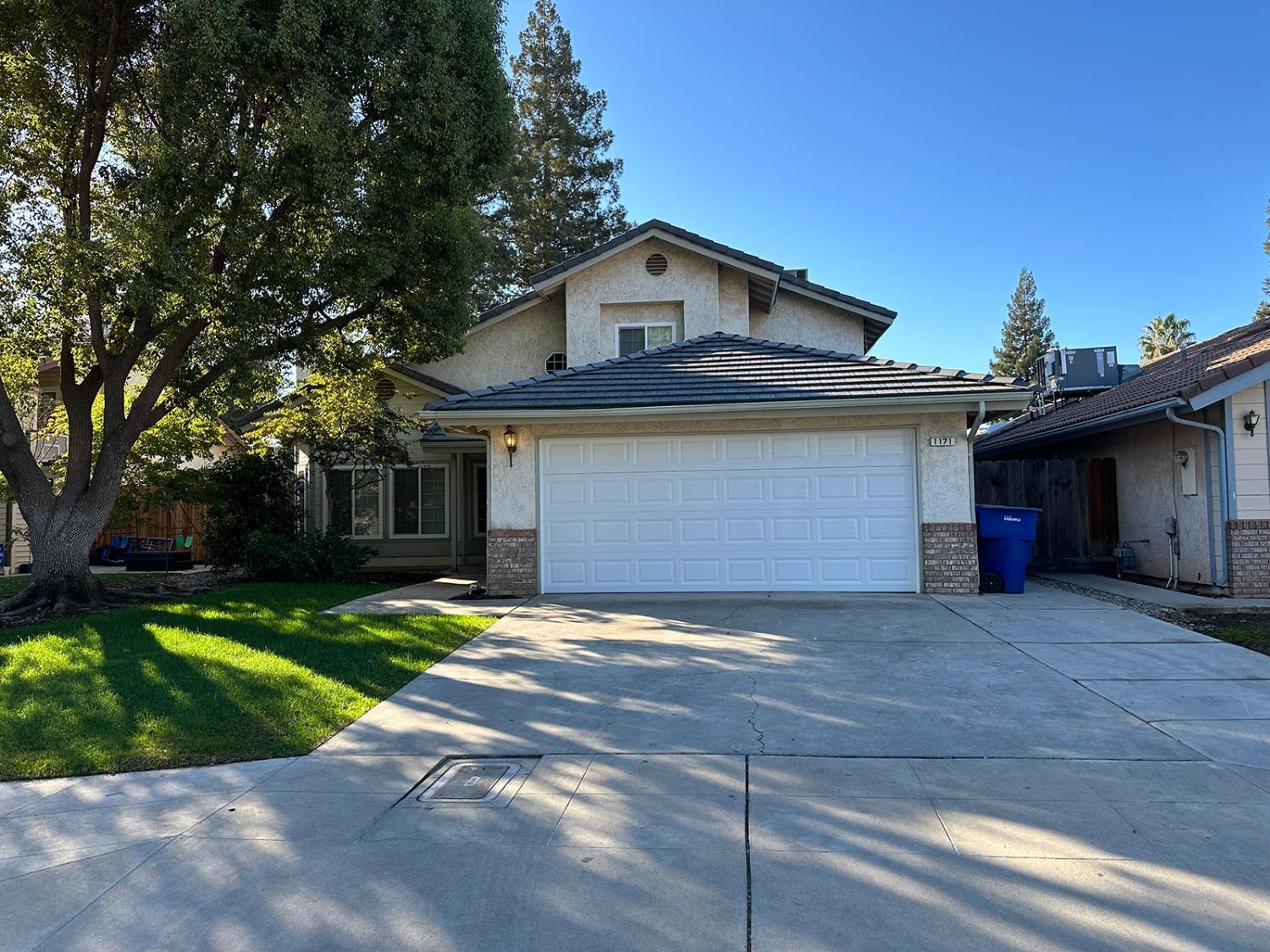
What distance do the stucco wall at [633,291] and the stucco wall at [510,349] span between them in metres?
1.25

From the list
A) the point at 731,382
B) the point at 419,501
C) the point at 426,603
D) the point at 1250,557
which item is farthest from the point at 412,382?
the point at 1250,557

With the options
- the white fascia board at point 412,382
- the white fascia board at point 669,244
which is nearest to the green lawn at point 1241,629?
the white fascia board at point 669,244

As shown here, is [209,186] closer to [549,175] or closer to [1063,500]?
[1063,500]

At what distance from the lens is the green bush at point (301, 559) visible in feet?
47.7

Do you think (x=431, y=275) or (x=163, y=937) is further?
(x=431, y=275)

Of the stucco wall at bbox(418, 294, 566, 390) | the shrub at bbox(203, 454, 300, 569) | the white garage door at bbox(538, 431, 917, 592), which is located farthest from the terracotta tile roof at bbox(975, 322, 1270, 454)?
the shrub at bbox(203, 454, 300, 569)

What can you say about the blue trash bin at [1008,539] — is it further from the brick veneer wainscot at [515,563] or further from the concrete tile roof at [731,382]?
the brick veneer wainscot at [515,563]

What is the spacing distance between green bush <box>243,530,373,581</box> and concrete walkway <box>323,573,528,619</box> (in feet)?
6.46

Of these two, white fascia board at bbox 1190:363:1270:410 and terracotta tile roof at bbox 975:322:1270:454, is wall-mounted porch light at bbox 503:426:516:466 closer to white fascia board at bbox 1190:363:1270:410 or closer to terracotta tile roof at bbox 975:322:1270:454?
terracotta tile roof at bbox 975:322:1270:454

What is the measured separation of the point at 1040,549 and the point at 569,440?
31.4 feet

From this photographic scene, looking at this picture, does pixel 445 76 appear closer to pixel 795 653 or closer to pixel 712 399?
pixel 712 399

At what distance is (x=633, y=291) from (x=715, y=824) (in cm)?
1355

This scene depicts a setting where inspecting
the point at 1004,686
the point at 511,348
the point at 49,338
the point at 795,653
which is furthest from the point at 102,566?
the point at 1004,686

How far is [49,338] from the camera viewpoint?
12547 mm
